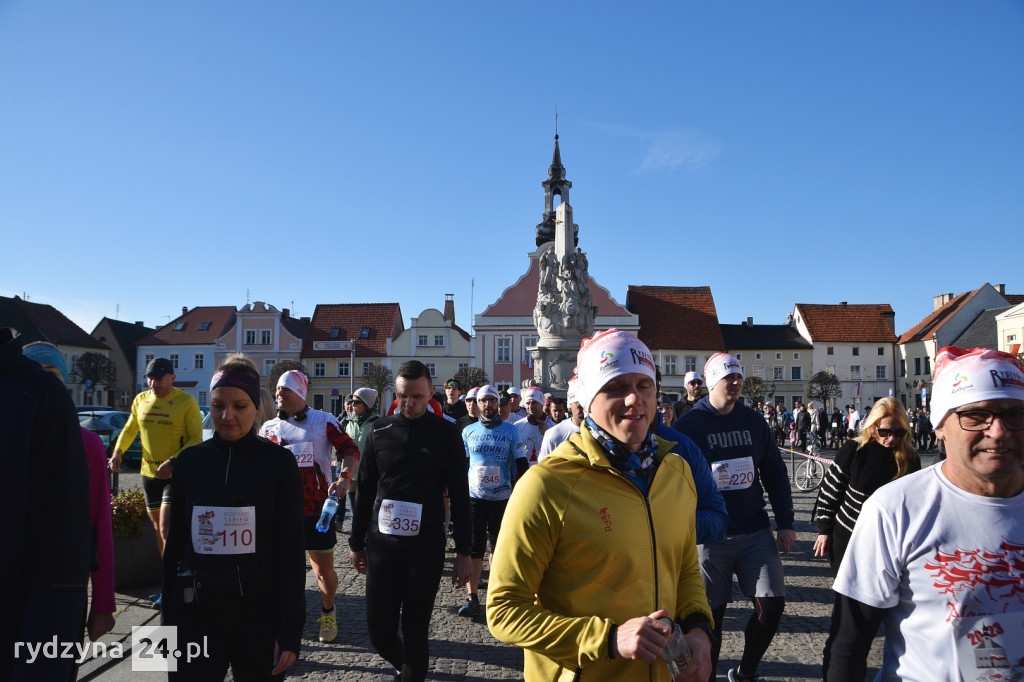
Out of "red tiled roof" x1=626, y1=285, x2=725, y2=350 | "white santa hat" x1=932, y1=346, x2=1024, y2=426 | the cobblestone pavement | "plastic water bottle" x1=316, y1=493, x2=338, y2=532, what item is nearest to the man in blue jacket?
the cobblestone pavement

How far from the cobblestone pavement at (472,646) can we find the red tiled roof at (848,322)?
6295 centimetres

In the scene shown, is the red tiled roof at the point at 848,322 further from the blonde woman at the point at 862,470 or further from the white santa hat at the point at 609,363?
the white santa hat at the point at 609,363

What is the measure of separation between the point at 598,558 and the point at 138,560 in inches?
253

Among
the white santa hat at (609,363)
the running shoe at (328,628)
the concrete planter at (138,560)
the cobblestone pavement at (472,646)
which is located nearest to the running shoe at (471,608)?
the cobblestone pavement at (472,646)

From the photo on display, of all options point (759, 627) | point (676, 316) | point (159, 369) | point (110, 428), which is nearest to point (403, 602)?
point (759, 627)

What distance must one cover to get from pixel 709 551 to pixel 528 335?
53289mm

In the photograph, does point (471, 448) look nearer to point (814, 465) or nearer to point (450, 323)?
point (814, 465)

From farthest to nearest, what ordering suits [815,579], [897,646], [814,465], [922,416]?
[922,416] < [814,465] < [815,579] < [897,646]

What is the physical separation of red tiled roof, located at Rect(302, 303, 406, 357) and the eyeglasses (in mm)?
60033

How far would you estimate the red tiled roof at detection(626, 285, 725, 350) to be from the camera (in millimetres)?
61938

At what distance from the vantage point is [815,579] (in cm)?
813

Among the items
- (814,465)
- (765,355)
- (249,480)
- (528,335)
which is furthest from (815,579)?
(765,355)

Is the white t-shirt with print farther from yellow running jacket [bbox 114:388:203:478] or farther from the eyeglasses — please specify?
yellow running jacket [bbox 114:388:203:478]

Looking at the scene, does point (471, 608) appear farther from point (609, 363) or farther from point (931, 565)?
point (931, 565)
